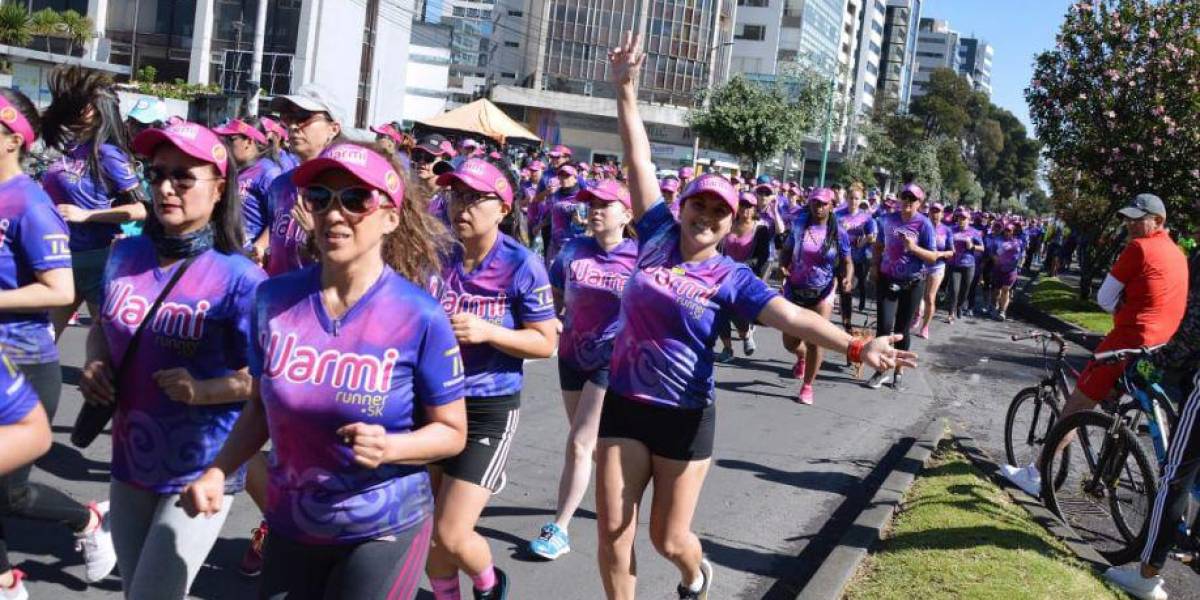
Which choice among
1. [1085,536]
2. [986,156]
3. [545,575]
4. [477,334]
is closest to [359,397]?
[477,334]

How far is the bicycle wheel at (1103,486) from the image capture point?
6.63 meters

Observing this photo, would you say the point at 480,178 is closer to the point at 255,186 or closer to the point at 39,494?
the point at 39,494

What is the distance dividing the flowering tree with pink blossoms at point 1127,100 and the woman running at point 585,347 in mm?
20740

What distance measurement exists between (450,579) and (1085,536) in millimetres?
4599

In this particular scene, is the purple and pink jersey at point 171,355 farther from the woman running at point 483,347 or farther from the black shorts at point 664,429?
the black shorts at point 664,429

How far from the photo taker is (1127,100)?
25.5m

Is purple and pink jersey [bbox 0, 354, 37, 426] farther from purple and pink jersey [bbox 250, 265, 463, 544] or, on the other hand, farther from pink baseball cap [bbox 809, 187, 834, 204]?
pink baseball cap [bbox 809, 187, 834, 204]

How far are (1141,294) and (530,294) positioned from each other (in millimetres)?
4501

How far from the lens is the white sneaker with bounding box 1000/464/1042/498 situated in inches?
309

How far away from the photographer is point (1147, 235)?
24.3 feet

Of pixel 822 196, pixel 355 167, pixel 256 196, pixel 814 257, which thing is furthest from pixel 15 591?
pixel 822 196

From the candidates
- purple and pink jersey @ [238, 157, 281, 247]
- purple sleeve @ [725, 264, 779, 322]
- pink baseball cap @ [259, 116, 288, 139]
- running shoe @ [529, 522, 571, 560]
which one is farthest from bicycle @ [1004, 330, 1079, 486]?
Result: pink baseball cap @ [259, 116, 288, 139]

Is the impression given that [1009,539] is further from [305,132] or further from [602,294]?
[305,132]

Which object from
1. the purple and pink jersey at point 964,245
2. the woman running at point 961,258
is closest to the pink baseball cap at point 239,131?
the purple and pink jersey at point 964,245
